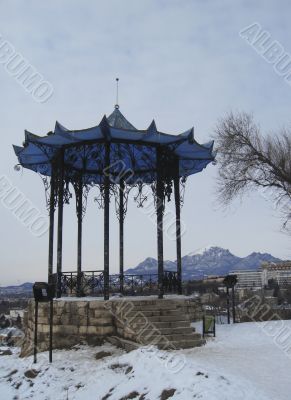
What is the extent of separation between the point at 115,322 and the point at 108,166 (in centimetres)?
464

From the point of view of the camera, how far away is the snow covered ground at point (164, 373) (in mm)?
6957

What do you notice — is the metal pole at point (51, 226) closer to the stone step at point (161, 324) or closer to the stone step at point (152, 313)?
the stone step at point (152, 313)

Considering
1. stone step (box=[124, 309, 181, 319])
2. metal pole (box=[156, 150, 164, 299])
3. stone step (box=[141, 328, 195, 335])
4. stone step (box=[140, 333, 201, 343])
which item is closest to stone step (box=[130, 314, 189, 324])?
stone step (box=[124, 309, 181, 319])

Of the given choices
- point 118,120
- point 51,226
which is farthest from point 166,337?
point 118,120

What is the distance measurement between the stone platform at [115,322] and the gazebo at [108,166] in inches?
33.1

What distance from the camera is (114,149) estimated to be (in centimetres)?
A: 1555

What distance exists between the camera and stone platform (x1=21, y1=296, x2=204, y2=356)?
10.8 metres

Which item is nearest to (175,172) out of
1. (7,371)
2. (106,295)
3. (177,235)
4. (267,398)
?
(177,235)

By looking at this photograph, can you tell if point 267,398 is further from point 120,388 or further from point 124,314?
point 124,314

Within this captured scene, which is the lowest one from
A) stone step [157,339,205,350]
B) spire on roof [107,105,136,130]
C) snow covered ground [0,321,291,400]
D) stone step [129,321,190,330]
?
snow covered ground [0,321,291,400]

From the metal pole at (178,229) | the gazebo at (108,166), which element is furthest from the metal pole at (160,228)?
the metal pole at (178,229)

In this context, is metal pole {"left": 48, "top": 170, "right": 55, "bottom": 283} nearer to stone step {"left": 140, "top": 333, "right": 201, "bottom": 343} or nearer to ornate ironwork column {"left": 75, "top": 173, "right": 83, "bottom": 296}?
ornate ironwork column {"left": 75, "top": 173, "right": 83, "bottom": 296}

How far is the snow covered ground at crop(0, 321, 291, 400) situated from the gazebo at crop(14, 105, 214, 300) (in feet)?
9.12

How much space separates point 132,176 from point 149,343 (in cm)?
896
